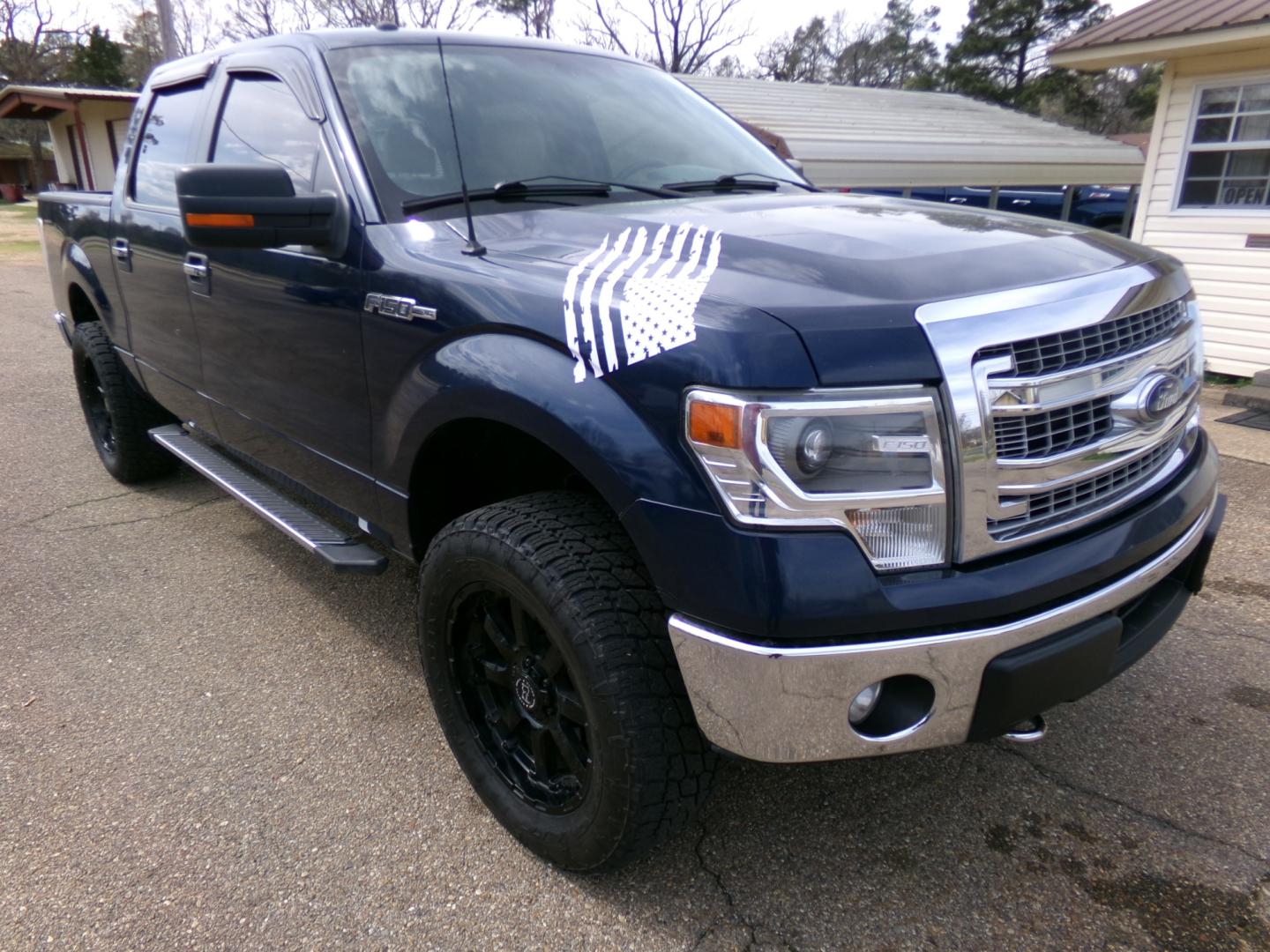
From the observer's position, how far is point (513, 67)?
117 inches

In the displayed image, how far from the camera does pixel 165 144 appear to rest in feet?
12.6

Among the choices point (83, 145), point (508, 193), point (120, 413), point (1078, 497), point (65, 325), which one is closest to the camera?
point (1078, 497)

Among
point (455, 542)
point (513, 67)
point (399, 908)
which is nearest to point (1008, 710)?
point (455, 542)

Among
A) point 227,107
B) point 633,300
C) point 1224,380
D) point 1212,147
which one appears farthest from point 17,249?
point 633,300

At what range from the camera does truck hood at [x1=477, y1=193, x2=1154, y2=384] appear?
1.67 metres

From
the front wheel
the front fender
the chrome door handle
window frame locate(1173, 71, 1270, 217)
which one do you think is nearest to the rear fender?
the front fender

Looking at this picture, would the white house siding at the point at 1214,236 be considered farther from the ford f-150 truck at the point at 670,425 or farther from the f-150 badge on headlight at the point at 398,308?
the f-150 badge on headlight at the point at 398,308

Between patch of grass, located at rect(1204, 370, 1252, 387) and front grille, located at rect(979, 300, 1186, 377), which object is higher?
front grille, located at rect(979, 300, 1186, 377)

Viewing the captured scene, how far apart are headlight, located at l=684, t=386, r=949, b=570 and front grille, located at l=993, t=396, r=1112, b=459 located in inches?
5.9

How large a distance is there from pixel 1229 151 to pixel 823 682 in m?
8.60

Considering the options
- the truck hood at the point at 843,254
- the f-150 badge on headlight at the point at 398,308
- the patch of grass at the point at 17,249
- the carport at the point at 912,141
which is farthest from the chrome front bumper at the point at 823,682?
the patch of grass at the point at 17,249

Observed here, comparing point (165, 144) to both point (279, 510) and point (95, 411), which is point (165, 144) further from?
point (95, 411)

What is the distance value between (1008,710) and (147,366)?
377 centimetres

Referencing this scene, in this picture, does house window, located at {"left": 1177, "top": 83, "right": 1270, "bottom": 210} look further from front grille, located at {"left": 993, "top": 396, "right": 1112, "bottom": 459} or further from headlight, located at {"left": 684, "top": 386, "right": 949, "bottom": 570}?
headlight, located at {"left": 684, "top": 386, "right": 949, "bottom": 570}
